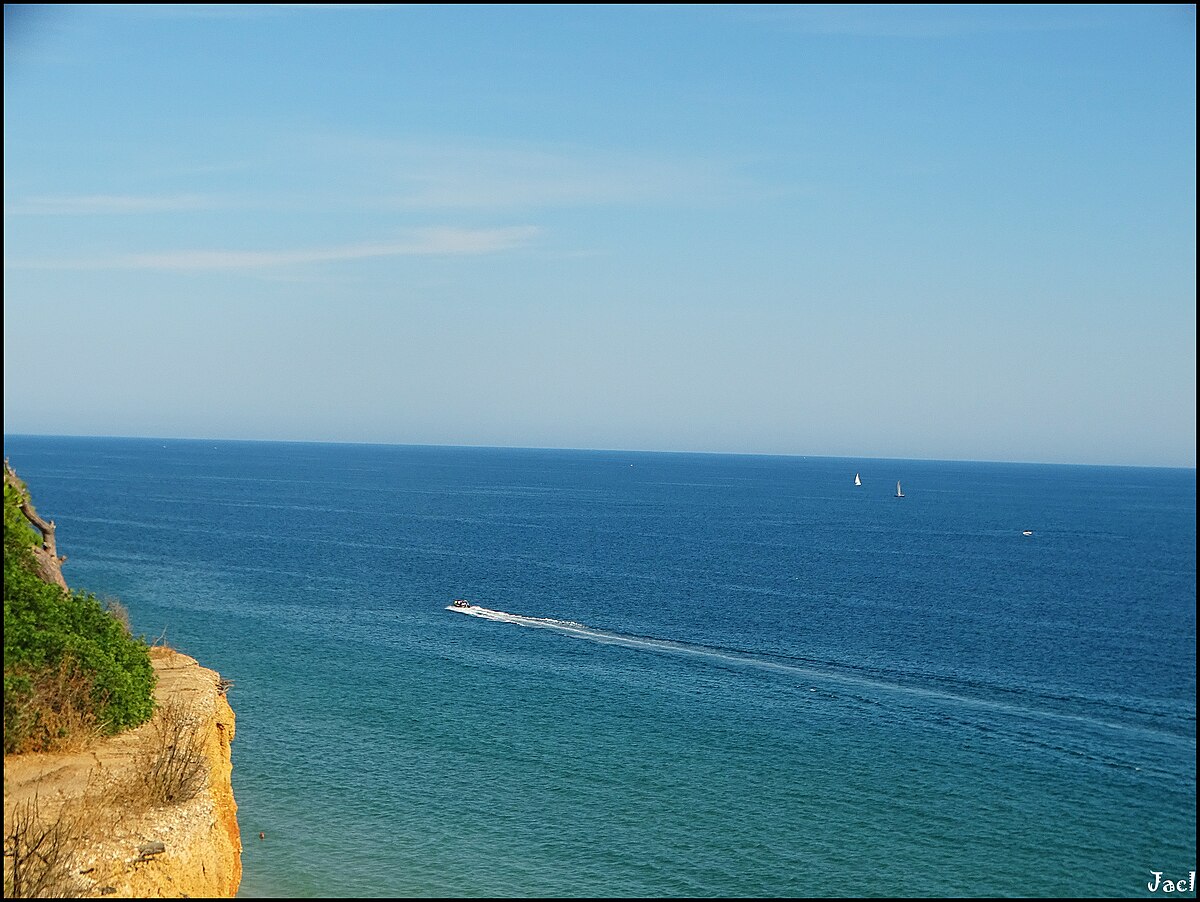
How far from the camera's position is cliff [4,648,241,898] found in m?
23.0

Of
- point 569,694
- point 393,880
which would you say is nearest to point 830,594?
point 569,694

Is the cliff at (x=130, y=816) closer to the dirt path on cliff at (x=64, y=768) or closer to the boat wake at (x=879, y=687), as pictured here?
the dirt path on cliff at (x=64, y=768)

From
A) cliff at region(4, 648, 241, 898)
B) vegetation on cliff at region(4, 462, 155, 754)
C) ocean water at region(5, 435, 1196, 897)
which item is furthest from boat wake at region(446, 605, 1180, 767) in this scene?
vegetation on cliff at region(4, 462, 155, 754)

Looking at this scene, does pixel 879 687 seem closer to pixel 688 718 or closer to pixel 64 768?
pixel 688 718

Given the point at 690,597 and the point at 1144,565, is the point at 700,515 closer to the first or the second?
the point at 1144,565

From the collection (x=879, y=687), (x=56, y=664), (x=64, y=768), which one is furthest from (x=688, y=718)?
(x=56, y=664)

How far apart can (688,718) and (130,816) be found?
1238 inches

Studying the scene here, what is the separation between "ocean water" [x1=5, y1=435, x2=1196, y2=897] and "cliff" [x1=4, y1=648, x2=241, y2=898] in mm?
5350

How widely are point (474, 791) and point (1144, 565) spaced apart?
101 m

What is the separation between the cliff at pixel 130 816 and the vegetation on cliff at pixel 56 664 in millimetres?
746

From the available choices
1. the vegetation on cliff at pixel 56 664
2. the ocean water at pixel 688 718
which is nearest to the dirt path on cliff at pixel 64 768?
the vegetation on cliff at pixel 56 664

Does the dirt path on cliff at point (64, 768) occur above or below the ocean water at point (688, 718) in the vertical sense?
above

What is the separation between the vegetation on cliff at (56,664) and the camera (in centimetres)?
2942

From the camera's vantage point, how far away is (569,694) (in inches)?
2180
